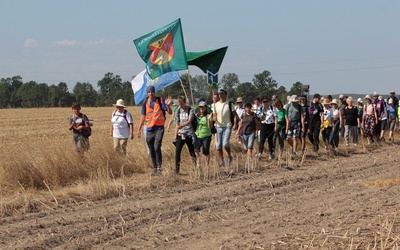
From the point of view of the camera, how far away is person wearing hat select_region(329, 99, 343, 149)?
17.8 metres

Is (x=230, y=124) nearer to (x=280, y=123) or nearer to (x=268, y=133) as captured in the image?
(x=268, y=133)

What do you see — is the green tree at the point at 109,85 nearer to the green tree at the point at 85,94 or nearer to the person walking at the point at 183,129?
the green tree at the point at 85,94

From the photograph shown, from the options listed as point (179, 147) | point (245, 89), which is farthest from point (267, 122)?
point (245, 89)

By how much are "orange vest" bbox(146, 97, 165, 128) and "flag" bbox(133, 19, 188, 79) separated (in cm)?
198

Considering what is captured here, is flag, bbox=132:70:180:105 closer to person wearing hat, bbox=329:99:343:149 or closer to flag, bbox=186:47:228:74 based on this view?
flag, bbox=186:47:228:74

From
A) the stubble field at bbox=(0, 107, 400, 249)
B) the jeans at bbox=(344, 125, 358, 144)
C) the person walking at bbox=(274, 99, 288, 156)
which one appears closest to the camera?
the stubble field at bbox=(0, 107, 400, 249)

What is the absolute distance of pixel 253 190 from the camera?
1041cm

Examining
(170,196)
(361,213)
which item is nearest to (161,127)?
(170,196)

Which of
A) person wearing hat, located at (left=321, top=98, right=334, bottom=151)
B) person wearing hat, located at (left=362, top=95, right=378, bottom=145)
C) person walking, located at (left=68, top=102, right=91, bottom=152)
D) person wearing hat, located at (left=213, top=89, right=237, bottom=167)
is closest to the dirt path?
person wearing hat, located at (left=213, top=89, right=237, bottom=167)

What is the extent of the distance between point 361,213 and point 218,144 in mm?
5787

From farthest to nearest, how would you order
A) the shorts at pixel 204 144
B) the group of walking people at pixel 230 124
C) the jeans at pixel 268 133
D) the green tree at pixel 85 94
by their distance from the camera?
the green tree at pixel 85 94 < the jeans at pixel 268 133 < the shorts at pixel 204 144 < the group of walking people at pixel 230 124

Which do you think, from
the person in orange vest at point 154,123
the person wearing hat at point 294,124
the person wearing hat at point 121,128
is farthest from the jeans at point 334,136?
the person in orange vest at point 154,123

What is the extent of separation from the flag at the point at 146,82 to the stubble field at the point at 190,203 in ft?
6.46

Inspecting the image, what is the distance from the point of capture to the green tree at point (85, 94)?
88350 millimetres
